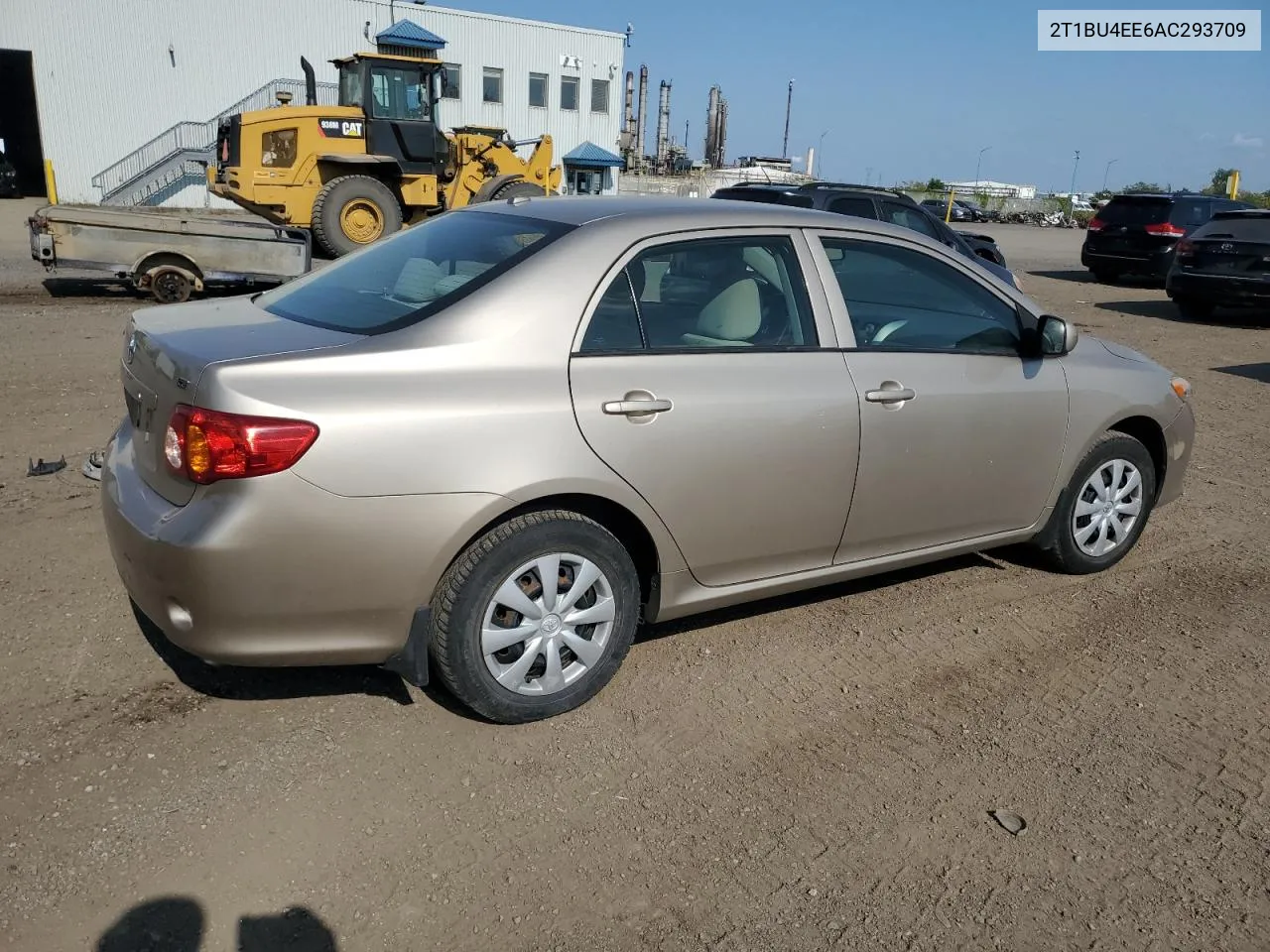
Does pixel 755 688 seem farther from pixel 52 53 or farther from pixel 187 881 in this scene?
pixel 52 53

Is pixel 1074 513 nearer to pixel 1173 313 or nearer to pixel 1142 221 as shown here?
pixel 1173 313

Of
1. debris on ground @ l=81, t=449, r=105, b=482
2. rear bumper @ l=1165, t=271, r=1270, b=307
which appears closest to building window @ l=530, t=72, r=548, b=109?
rear bumper @ l=1165, t=271, r=1270, b=307

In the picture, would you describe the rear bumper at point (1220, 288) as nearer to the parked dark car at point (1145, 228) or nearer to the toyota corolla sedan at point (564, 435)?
the parked dark car at point (1145, 228)

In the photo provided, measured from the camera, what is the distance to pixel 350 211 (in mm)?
16688

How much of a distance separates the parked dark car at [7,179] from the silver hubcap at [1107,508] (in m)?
34.3

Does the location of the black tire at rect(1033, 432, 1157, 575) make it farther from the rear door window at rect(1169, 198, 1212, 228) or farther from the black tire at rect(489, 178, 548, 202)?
the rear door window at rect(1169, 198, 1212, 228)

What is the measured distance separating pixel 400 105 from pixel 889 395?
15.5 m

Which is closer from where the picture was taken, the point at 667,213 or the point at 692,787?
the point at 692,787

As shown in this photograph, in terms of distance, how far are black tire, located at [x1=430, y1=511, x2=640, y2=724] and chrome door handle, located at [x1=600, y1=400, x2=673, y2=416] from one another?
351 millimetres

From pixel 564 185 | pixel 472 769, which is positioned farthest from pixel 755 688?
pixel 564 185

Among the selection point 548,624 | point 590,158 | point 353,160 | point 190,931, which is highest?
point 590,158

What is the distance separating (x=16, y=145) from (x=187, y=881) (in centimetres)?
4067

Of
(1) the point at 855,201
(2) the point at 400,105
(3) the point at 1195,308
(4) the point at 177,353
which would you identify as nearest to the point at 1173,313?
(3) the point at 1195,308

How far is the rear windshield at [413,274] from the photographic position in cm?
341
